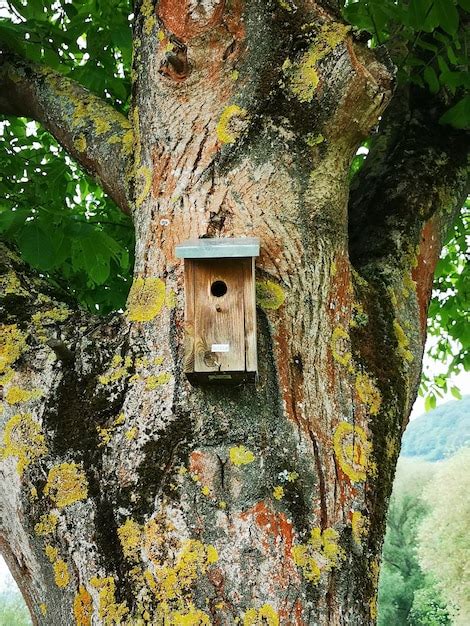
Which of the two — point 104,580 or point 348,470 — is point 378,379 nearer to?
point 348,470

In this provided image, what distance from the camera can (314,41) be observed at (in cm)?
245

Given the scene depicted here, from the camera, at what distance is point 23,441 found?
6.97 feet

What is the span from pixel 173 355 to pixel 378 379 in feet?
2.23

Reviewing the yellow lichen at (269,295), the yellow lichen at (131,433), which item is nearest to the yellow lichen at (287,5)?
the yellow lichen at (269,295)

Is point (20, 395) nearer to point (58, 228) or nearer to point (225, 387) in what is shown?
point (225, 387)

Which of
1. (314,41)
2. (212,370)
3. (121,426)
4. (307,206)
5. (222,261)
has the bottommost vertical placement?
(121,426)

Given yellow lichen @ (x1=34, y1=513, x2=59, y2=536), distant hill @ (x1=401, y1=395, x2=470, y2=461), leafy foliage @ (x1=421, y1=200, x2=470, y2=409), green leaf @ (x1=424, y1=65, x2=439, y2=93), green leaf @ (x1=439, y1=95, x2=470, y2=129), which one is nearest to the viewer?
yellow lichen @ (x1=34, y1=513, x2=59, y2=536)

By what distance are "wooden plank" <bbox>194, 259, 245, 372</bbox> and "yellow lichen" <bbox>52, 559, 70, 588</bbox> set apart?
667 millimetres

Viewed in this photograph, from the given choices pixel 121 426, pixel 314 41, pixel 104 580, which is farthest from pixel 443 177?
pixel 104 580

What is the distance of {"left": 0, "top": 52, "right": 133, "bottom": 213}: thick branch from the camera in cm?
278

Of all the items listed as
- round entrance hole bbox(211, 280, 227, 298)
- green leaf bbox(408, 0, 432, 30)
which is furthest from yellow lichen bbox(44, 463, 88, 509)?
green leaf bbox(408, 0, 432, 30)

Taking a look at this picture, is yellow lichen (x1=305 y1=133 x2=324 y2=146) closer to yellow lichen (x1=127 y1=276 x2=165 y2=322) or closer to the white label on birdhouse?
yellow lichen (x1=127 y1=276 x2=165 y2=322)

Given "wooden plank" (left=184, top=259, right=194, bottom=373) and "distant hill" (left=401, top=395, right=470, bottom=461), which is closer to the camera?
"wooden plank" (left=184, top=259, right=194, bottom=373)

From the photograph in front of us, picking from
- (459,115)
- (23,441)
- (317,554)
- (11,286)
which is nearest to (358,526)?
(317,554)
